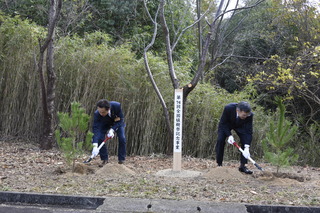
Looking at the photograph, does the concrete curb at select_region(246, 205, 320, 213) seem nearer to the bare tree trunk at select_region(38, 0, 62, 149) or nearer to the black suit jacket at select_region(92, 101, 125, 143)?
the black suit jacket at select_region(92, 101, 125, 143)

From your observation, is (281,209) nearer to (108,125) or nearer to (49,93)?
(108,125)

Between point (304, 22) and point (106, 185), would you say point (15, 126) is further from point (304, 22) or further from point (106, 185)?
point (304, 22)

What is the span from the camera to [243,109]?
5660 mm

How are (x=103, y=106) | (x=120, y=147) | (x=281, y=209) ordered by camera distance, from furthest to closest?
(x=120, y=147), (x=103, y=106), (x=281, y=209)

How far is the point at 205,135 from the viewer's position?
8.41 meters

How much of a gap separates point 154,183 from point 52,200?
4.53 feet

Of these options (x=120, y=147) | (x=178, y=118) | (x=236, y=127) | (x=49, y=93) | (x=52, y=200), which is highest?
(x=49, y=93)

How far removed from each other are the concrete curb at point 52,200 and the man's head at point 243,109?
251 cm

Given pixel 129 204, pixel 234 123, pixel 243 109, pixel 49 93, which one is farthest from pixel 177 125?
pixel 49 93

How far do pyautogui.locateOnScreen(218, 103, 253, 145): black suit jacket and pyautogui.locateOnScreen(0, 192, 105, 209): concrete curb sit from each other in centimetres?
265

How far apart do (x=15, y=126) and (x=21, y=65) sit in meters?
1.39

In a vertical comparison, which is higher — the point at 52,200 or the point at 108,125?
the point at 108,125

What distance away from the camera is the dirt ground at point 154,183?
14.6 ft

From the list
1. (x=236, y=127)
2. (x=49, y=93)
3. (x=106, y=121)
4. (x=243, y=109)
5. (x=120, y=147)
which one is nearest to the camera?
(x=243, y=109)
